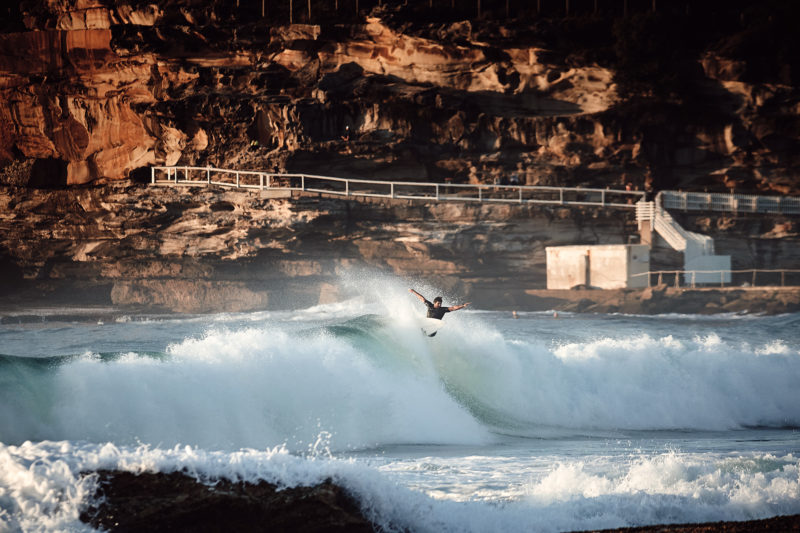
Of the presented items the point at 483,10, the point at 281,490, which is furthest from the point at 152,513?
the point at 483,10

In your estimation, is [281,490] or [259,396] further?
[259,396]

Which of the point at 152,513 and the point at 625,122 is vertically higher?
the point at 625,122

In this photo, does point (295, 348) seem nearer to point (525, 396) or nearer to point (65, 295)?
point (525, 396)

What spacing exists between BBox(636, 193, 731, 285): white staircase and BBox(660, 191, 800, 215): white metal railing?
1.85 metres

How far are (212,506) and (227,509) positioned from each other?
145 millimetres

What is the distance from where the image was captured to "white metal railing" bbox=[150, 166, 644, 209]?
39125 mm

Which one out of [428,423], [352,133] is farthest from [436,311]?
[352,133]

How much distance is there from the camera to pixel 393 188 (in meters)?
41.1

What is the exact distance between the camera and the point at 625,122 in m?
42.8

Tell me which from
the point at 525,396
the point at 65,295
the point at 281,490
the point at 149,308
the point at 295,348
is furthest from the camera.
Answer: the point at 65,295

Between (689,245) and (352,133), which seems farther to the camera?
(352,133)

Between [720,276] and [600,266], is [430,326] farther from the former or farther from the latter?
[720,276]

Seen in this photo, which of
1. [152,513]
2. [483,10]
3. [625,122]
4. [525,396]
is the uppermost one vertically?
[483,10]

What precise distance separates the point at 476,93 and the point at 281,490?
129ft
